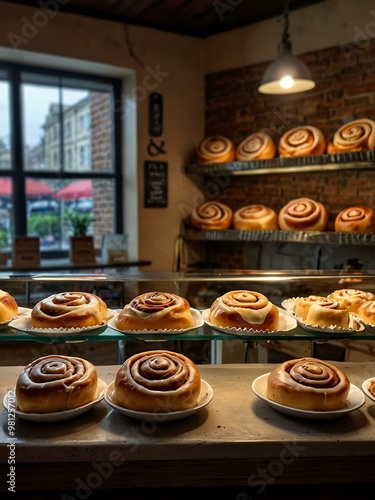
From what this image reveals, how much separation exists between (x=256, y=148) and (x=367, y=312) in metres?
2.74

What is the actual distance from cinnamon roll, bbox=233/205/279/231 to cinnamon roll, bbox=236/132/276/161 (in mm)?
445

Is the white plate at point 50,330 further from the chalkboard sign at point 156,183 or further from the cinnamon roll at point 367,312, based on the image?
the chalkboard sign at point 156,183

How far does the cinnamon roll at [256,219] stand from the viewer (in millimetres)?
4008

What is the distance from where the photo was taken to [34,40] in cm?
396

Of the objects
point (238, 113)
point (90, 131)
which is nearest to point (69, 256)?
point (90, 131)

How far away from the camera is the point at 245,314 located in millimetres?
1455

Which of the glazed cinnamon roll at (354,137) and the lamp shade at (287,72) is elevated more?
the lamp shade at (287,72)

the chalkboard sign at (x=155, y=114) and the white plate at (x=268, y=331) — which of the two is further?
the chalkboard sign at (x=155, y=114)

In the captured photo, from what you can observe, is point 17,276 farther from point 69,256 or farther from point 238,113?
point 238,113

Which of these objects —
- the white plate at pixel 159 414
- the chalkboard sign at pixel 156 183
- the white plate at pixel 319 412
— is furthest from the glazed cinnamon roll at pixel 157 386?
the chalkboard sign at pixel 156 183

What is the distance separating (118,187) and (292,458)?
3.87m

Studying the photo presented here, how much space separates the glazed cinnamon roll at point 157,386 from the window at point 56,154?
10.9 ft

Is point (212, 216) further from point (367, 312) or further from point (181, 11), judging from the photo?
point (367, 312)

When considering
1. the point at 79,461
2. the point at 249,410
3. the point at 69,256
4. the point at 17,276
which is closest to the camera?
the point at 79,461
